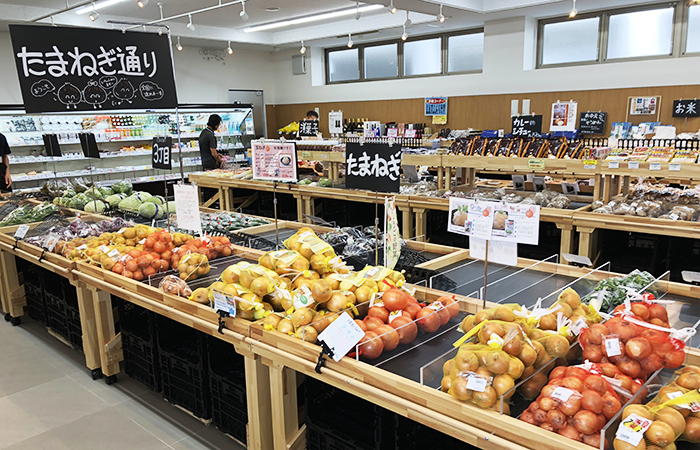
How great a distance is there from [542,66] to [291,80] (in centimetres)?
622

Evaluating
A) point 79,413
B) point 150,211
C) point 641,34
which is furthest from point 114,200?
point 641,34

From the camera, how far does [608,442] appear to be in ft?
4.72

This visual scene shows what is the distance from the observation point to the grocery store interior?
1.72 metres

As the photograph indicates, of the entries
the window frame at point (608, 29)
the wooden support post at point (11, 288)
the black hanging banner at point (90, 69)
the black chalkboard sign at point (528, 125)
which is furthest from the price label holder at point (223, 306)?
the window frame at point (608, 29)

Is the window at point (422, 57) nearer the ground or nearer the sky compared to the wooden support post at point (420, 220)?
nearer the sky

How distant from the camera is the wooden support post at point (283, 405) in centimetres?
227

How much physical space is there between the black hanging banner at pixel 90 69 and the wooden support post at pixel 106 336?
130cm

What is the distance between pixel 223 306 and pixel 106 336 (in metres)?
1.59

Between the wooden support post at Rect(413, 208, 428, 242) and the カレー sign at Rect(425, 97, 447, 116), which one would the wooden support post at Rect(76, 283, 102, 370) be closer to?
the wooden support post at Rect(413, 208, 428, 242)

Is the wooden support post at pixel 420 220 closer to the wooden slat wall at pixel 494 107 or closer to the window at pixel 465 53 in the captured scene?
the wooden slat wall at pixel 494 107

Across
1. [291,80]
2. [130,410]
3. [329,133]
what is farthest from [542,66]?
[130,410]

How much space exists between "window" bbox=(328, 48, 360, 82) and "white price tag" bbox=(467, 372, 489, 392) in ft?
35.5

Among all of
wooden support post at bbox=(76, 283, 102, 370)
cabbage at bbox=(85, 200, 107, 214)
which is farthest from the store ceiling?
wooden support post at bbox=(76, 283, 102, 370)

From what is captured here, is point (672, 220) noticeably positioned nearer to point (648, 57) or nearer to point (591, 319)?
point (591, 319)
